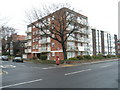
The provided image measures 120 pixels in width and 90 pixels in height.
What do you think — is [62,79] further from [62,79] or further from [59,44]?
[59,44]

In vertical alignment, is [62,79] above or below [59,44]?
below

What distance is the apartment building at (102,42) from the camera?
207 ft

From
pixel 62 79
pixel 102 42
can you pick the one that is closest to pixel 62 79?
pixel 62 79

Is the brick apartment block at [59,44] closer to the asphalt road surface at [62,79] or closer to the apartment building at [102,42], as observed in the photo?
the asphalt road surface at [62,79]

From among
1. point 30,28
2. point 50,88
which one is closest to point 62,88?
point 50,88

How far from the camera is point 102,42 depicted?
7050 centimetres

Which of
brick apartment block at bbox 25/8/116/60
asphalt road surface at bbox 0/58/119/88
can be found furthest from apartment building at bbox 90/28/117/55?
asphalt road surface at bbox 0/58/119/88

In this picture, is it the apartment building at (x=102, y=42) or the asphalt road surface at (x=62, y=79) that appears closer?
the asphalt road surface at (x=62, y=79)

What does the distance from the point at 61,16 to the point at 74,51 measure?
14.2m

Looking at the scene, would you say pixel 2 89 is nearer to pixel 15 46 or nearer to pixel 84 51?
pixel 84 51

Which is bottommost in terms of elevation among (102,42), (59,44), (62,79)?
(62,79)

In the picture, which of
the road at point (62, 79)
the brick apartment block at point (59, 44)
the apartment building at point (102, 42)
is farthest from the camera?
the apartment building at point (102, 42)

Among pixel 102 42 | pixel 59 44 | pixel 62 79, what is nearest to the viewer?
pixel 62 79

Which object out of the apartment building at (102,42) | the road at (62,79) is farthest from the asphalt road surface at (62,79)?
the apartment building at (102,42)
